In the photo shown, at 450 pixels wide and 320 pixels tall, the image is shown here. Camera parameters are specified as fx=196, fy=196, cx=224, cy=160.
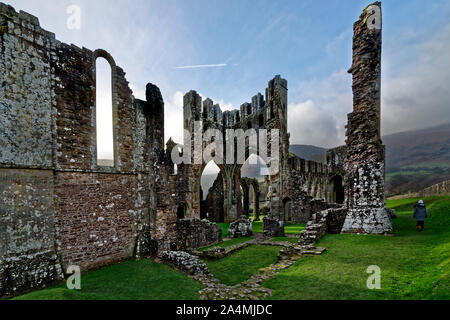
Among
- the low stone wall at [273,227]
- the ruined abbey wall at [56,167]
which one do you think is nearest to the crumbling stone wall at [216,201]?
the low stone wall at [273,227]

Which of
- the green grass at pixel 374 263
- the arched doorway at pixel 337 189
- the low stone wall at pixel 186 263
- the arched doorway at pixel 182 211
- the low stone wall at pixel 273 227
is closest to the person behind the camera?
the green grass at pixel 374 263

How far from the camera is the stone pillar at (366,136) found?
961 centimetres

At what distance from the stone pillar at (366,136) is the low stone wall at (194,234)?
7.54 meters

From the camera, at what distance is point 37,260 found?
5621 mm

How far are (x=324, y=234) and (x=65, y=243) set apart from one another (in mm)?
11120

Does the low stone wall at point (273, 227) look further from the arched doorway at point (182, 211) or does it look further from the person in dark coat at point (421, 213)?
the arched doorway at point (182, 211)

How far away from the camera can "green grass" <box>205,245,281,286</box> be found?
6.85m

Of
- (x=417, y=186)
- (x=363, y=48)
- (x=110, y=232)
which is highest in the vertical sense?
(x=363, y=48)

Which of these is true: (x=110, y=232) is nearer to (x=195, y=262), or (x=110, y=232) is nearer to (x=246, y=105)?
(x=195, y=262)

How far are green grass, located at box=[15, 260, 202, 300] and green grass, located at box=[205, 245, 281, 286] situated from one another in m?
1.50

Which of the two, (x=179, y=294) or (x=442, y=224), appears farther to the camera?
(x=442, y=224)

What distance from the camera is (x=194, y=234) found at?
38.0ft

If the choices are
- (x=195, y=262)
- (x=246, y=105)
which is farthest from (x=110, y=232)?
(x=246, y=105)

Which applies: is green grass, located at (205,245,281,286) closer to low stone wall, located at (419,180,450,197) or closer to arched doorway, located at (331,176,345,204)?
arched doorway, located at (331,176,345,204)
